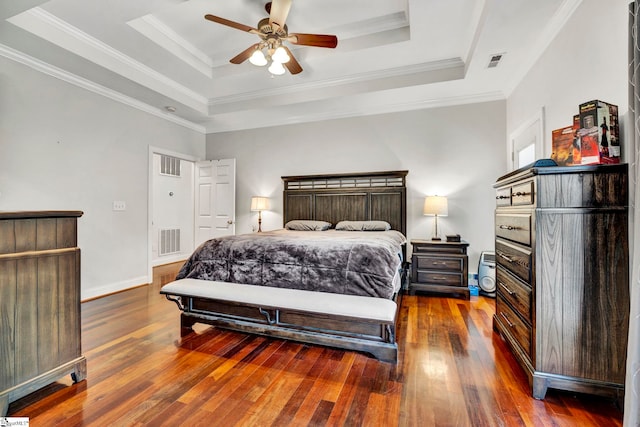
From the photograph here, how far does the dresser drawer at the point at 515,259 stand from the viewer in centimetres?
170

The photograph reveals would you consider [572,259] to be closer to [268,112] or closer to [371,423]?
[371,423]

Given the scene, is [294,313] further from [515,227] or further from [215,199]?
[215,199]

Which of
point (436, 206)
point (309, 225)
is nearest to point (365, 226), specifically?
point (309, 225)

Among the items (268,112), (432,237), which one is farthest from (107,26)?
(432,237)

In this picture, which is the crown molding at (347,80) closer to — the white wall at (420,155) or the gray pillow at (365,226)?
the white wall at (420,155)

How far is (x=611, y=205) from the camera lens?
1466 millimetres

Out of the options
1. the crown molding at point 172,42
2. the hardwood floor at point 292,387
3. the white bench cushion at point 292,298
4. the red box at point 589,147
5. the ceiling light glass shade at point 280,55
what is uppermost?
the crown molding at point 172,42

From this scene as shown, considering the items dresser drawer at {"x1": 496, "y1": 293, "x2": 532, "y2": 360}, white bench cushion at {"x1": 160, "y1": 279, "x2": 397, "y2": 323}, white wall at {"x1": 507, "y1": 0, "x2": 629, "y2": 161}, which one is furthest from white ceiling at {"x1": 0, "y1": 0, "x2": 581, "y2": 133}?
white bench cushion at {"x1": 160, "y1": 279, "x2": 397, "y2": 323}

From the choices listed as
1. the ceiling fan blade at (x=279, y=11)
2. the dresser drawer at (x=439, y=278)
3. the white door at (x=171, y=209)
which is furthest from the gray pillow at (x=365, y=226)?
the white door at (x=171, y=209)

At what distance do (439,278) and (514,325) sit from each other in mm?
1649

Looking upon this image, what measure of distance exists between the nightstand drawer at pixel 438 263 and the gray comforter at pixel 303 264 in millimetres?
1317

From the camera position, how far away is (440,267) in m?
3.58

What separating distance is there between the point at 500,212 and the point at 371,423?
5.96ft

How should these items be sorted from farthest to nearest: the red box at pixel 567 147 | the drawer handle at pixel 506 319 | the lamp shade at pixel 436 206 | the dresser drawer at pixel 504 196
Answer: the lamp shade at pixel 436 206 < the dresser drawer at pixel 504 196 < the drawer handle at pixel 506 319 < the red box at pixel 567 147
